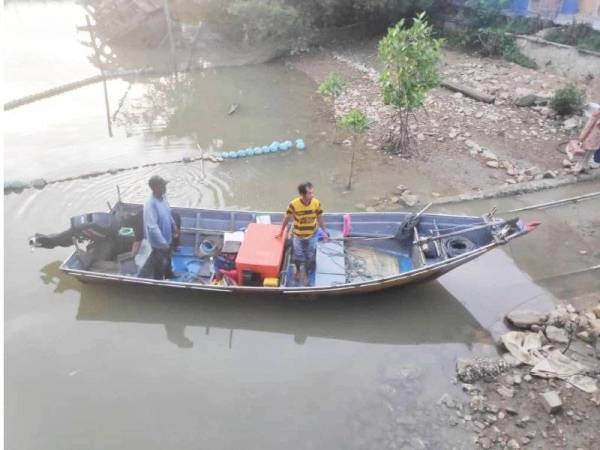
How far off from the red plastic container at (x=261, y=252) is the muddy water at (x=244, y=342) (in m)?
0.85

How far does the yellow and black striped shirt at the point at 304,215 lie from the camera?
644 cm

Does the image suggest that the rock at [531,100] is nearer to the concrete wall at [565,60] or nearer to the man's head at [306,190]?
the concrete wall at [565,60]

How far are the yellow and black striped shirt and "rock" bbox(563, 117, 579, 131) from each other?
8684 millimetres

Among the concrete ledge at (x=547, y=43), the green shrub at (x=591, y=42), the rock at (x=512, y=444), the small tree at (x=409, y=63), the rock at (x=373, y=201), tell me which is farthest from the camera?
the green shrub at (x=591, y=42)

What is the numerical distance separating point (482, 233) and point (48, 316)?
7.12 meters

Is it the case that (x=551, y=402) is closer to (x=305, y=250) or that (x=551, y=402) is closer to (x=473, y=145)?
(x=305, y=250)

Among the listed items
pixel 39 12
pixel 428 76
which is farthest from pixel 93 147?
pixel 39 12

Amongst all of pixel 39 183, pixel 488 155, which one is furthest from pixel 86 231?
pixel 488 155

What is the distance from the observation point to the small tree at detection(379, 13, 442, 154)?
9695mm

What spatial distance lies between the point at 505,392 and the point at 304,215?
3.49m

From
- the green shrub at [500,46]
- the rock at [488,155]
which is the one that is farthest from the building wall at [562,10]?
the rock at [488,155]

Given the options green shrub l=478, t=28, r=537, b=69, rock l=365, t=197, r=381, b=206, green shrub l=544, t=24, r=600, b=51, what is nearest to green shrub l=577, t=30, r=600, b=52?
green shrub l=544, t=24, r=600, b=51

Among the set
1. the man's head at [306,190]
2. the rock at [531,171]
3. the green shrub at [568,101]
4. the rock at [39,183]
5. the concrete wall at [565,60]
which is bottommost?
the man's head at [306,190]

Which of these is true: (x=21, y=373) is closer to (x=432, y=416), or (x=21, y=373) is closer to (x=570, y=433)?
(x=432, y=416)
